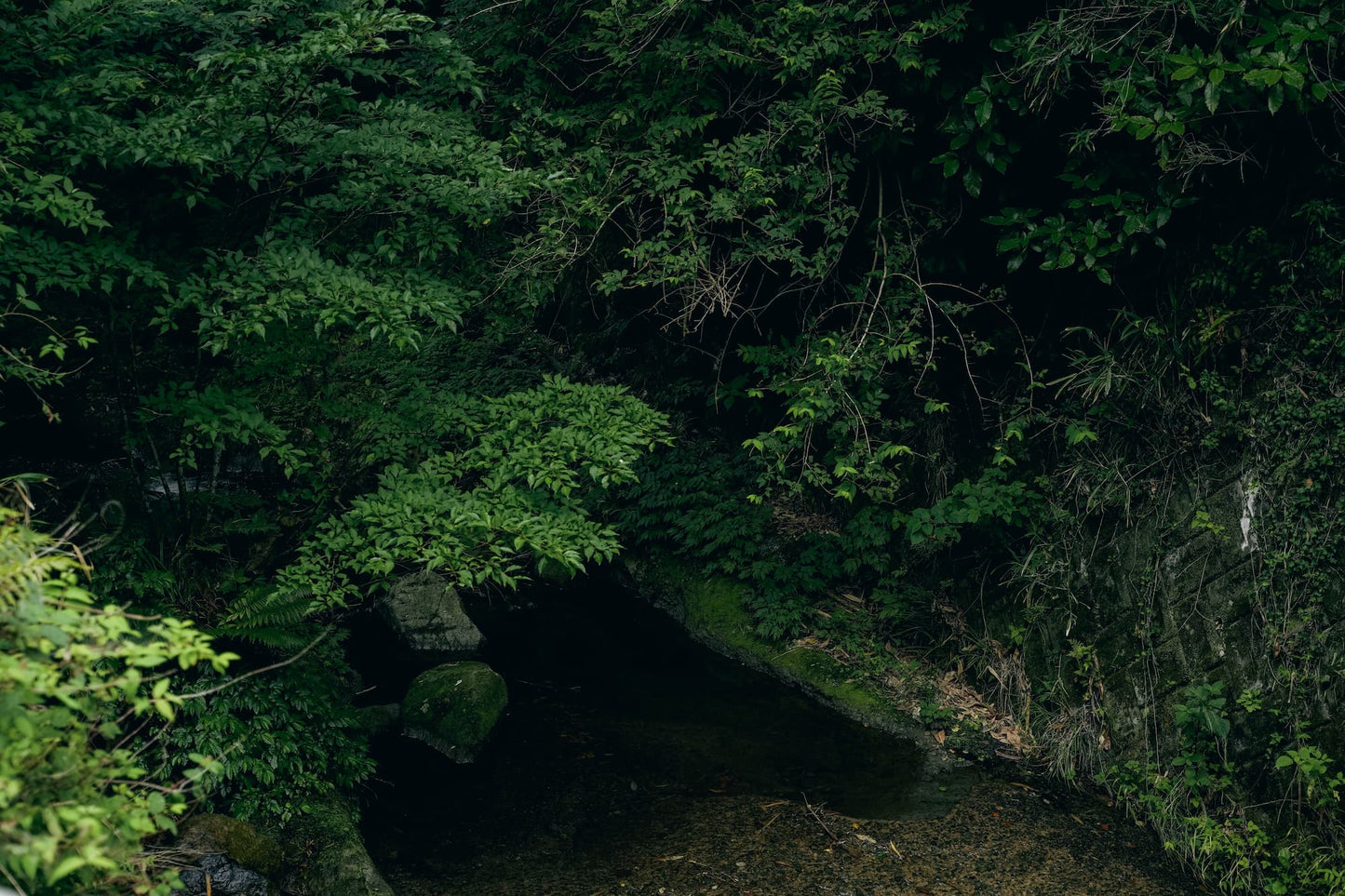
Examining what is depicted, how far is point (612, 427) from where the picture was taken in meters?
5.22

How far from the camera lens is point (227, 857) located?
4.23m

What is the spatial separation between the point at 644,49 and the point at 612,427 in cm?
396

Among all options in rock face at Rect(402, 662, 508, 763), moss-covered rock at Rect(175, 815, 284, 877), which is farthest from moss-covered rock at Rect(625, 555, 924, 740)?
moss-covered rock at Rect(175, 815, 284, 877)

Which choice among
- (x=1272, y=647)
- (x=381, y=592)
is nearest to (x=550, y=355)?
(x=381, y=592)

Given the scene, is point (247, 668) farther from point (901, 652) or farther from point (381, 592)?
point (901, 652)

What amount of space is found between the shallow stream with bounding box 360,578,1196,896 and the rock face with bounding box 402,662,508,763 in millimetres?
134

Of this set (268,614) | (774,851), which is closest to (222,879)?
(268,614)

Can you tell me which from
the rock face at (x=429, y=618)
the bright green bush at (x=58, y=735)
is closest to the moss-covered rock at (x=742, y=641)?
the rock face at (x=429, y=618)

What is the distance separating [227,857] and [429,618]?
3740 mm

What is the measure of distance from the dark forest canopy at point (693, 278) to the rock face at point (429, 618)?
1.24ft

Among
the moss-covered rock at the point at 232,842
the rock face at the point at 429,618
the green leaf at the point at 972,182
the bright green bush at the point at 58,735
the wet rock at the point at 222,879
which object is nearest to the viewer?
the bright green bush at the point at 58,735

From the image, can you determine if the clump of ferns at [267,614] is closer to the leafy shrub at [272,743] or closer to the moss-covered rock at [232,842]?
the leafy shrub at [272,743]

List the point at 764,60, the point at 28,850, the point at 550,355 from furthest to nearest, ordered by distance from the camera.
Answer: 1. the point at 550,355
2. the point at 764,60
3. the point at 28,850

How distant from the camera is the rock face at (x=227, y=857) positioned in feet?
13.5
